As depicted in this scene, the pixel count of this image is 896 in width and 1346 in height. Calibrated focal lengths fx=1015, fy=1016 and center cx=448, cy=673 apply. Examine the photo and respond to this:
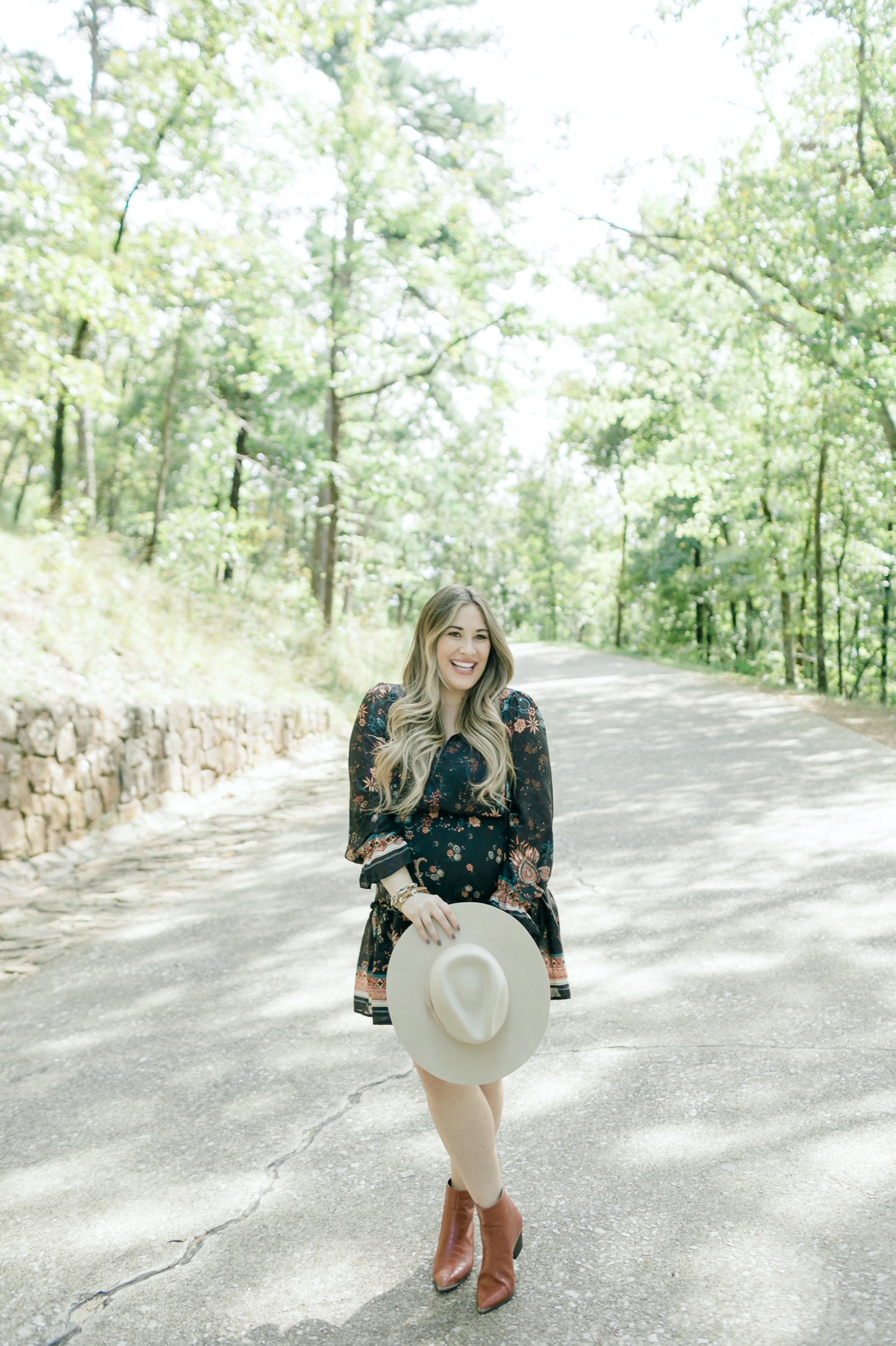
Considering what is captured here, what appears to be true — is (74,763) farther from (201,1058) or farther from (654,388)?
(654,388)

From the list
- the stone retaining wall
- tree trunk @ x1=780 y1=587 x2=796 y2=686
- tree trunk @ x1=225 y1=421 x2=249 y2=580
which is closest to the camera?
the stone retaining wall

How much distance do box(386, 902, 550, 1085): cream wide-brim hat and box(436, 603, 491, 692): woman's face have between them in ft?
2.00

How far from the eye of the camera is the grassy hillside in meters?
8.20

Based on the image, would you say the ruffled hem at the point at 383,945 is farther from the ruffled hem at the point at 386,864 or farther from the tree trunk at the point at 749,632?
the tree trunk at the point at 749,632

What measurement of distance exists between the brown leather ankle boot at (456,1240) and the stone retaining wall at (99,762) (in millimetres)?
4797

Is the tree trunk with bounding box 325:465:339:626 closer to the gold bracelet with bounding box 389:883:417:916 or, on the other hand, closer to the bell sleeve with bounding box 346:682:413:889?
the bell sleeve with bounding box 346:682:413:889

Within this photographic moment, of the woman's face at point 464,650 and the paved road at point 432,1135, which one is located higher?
the woman's face at point 464,650

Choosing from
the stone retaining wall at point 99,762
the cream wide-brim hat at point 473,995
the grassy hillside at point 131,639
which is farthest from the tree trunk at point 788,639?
the cream wide-brim hat at point 473,995

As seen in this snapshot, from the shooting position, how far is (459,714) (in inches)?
110

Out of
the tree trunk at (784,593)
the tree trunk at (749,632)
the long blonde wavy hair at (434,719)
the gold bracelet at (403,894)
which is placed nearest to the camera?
the gold bracelet at (403,894)

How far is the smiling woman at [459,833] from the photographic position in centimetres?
256

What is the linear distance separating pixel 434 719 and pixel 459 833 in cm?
31

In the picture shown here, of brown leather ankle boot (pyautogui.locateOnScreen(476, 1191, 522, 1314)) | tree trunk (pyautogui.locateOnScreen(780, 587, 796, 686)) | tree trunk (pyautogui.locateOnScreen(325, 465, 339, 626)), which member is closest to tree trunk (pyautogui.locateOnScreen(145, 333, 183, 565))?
tree trunk (pyautogui.locateOnScreen(325, 465, 339, 626))

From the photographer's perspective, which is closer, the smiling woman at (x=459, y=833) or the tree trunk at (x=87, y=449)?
the smiling woman at (x=459, y=833)
